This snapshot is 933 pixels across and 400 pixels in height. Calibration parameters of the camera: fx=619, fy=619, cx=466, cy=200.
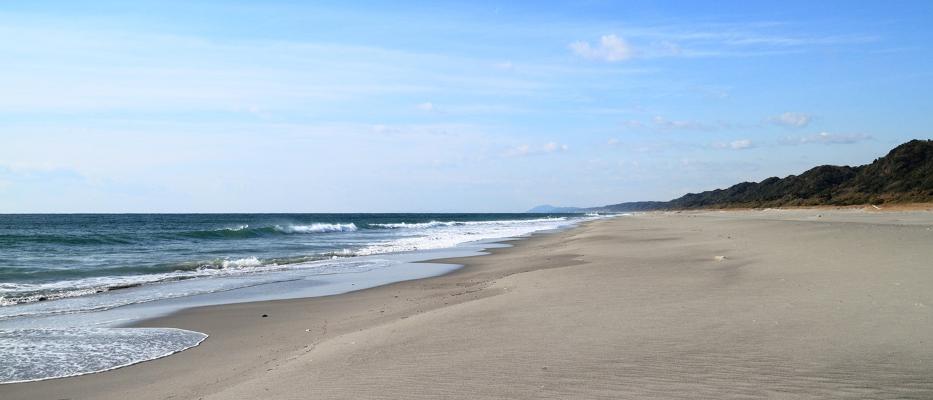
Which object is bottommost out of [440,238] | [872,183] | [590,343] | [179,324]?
[179,324]

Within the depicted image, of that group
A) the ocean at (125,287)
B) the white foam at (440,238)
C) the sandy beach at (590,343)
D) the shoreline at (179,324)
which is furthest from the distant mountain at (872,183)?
the shoreline at (179,324)

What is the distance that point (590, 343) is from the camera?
6.42m

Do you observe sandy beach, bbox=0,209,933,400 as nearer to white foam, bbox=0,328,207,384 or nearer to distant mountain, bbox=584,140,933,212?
white foam, bbox=0,328,207,384

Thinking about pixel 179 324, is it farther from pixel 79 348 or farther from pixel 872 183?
pixel 872 183

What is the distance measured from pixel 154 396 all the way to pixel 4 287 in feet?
42.1

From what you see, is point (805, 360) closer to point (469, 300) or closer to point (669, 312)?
point (669, 312)

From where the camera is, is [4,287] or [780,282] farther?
[4,287]

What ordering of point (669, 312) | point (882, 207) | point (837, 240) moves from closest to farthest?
point (669, 312), point (837, 240), point (882, 207)

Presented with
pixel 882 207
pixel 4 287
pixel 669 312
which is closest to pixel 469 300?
pixel 669 312

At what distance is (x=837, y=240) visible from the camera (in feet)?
55.2

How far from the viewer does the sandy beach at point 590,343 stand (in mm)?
4941

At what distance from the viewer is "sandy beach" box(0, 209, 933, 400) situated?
4.94 meters

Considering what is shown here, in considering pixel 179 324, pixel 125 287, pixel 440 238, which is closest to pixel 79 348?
pixel 179 324

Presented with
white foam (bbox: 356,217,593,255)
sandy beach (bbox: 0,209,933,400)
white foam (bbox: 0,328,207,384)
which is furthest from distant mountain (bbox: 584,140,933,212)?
white foam (bbox: 0,328,207,384)
